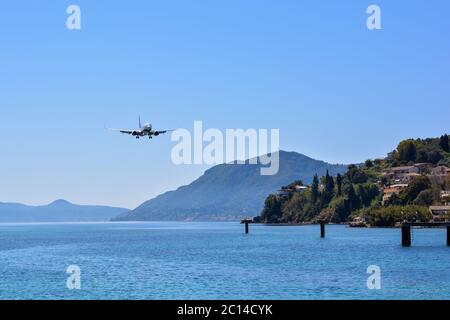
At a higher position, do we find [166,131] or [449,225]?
[166,131]

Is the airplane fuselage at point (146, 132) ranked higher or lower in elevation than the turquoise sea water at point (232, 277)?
higher

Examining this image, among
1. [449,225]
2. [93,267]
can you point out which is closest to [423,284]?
[93,267]

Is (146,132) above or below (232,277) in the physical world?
above

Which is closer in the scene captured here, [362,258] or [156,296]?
[156,296]

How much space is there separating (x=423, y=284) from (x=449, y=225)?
7861 centimetres

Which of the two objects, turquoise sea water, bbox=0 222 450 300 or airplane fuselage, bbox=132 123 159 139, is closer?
turquoise sea water, bbox=0 222 450 300

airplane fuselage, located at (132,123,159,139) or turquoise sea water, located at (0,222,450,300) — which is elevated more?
airplane fuselage, located at (132,123,159,139)

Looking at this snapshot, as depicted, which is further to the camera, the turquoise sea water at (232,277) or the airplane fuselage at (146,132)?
the airplane fuselage at (146,132)

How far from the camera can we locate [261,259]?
365 feet

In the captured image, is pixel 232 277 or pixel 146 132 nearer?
pixel 232 277
